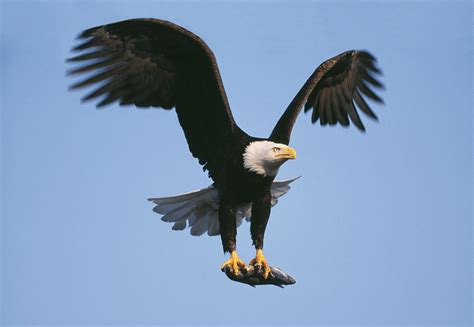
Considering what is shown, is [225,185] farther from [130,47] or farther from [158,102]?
[130,47]

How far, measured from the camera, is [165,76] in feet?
19.9

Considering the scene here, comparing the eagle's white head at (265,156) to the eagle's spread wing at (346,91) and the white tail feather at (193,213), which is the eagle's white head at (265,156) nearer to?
the white tail feather at (193,213)

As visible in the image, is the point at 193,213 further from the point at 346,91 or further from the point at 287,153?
the point at 346,91

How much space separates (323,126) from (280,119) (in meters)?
1.05

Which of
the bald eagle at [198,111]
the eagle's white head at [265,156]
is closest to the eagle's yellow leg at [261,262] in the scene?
the bald eagle at [198,111]

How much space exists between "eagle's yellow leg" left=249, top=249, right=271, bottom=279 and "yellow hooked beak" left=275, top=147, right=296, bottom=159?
0.71m

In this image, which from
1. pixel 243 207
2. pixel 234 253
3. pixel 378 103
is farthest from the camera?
pixel 378 103

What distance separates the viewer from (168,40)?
587 centimetres

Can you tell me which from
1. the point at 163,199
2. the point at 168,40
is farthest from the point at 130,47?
the point at 163,199

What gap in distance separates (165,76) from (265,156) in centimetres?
107

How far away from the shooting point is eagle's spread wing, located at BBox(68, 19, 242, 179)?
5793 mm

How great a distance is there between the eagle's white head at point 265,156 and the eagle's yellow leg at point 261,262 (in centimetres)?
56

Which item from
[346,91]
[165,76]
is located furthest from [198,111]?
[346,91]

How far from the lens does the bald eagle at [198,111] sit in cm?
569
